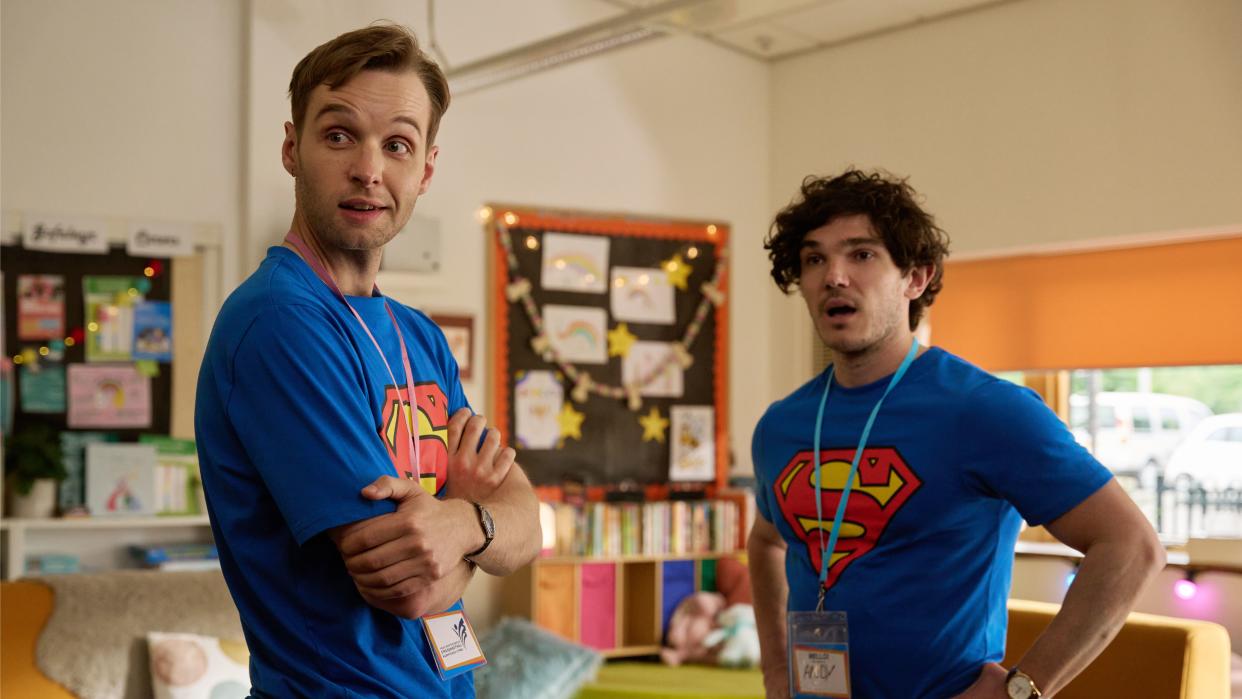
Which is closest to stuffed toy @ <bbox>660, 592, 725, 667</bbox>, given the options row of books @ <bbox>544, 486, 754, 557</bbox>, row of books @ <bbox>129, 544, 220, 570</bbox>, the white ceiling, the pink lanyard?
row of books @ <bbox>544, 486, 754, 557</bbox>

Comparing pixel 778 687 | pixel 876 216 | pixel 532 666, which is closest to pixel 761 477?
pixel 778 687

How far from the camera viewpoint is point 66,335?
4812mm

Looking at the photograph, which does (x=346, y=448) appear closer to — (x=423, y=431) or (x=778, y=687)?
(x=423, y=431)

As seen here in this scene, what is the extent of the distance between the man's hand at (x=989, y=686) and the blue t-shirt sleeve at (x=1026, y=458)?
0.25 m

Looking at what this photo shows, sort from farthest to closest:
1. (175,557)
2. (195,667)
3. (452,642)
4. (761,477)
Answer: (175,557), (195,667), (761,477), (452,642)

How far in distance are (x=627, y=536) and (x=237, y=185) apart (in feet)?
7.81

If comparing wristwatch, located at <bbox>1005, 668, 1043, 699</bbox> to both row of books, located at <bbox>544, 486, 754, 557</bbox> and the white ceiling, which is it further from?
the white ceiling

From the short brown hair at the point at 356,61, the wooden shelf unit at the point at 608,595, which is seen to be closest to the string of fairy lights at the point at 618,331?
the wooden shelf unit at the point at 608,595

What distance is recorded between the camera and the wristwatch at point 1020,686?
1.97 meters

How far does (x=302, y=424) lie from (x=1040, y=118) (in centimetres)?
511

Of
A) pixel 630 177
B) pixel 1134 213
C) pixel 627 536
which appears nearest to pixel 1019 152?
pixel 1134 213

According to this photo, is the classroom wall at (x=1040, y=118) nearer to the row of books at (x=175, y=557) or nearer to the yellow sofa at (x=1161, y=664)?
the yellow sofa at (x=1161, y=664)

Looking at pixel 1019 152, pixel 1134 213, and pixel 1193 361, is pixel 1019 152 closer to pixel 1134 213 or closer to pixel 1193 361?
pixel 1134 213

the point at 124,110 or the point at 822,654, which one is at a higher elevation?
the point at 124,110
